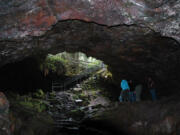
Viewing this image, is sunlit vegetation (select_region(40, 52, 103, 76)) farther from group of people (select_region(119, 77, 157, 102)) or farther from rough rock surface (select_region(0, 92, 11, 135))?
rough rock surface (select_region(0, 92, 11, 135))

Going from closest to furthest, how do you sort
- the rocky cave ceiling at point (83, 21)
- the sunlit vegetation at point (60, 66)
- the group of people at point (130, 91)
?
the rocky cave ceiling at point (83, 21)
the group of people at point (130, 91)
the sunlit vegetation at point (60, 66)

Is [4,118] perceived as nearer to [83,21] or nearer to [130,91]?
[83,21]

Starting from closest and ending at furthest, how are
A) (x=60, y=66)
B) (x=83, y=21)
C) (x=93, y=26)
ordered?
(x=83, y=21), (x=93, y=26), (x=60, y=66)

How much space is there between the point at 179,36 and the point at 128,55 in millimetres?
4026

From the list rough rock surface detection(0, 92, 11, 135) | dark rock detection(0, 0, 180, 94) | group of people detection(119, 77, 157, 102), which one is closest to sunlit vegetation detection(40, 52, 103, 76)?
dark rock detection(0, 0, 180, 94)

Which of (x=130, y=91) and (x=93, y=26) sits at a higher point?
(x=93, y=26)

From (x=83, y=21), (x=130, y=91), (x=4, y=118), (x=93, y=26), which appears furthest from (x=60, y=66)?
(x=4, y=118)

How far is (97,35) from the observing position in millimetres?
8336

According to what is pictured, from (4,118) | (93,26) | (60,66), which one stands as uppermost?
(93,26)

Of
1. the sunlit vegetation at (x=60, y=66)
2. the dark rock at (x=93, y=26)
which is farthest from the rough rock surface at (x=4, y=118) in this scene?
the sunlit vegetation at (x=60, y=66)

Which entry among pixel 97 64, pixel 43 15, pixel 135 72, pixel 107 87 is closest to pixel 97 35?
pixel 43 15

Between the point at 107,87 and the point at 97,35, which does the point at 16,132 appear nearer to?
the point at 97,35

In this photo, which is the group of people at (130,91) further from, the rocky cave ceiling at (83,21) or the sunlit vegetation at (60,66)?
the sunlit vegetation at (60,66)

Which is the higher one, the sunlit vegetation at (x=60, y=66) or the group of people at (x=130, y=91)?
the sunlit vegetation at (x=60, y=66)
